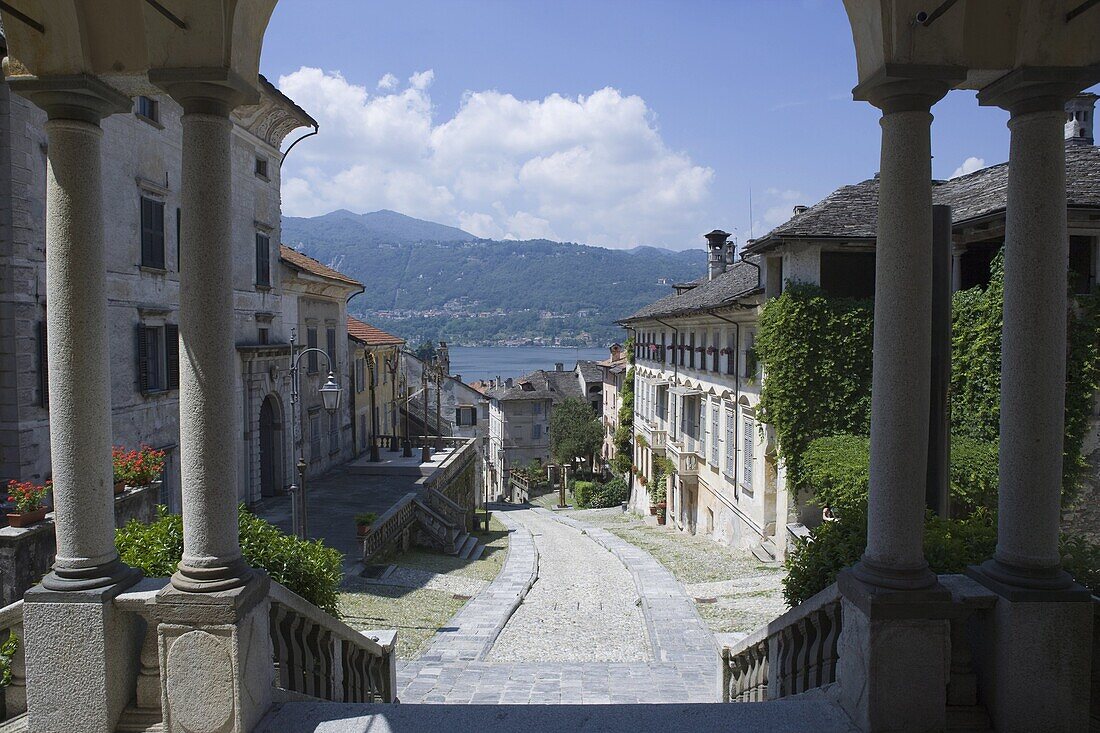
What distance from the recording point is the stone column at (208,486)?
15.4 feet

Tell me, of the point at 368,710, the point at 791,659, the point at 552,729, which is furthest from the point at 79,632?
the point at 791,659

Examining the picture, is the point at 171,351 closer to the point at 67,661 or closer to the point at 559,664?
the point at 559,664

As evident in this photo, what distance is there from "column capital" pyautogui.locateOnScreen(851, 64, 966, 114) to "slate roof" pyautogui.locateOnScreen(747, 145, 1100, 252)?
10.8 meters

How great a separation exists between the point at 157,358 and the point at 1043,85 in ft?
57.7

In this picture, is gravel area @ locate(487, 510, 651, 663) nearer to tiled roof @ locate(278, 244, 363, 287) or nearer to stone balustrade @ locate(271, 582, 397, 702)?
stone balustrade @ locate(271, 582, 397, 702)

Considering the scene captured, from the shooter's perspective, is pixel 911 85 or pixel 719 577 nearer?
pixel 911 85

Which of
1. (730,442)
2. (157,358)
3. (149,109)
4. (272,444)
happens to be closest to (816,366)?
(730,442)

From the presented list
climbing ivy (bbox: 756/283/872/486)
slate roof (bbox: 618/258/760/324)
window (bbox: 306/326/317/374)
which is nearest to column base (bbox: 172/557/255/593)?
climbing ivy (bbox: 756/283/872/486)

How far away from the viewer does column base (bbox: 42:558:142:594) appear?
4.77 meters

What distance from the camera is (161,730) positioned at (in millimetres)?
4781

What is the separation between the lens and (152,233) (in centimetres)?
1658

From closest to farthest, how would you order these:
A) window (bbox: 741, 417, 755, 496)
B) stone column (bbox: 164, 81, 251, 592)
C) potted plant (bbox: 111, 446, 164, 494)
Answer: stone column (bbox: 164, 81, 251, 592)
potted plant (bbox: 111, 446, 164, 494)
window (bbox: 741, 417, 755, 496)

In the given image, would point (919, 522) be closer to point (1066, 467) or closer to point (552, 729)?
point (552, 729)

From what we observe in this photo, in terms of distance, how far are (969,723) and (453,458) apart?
25.6 m
